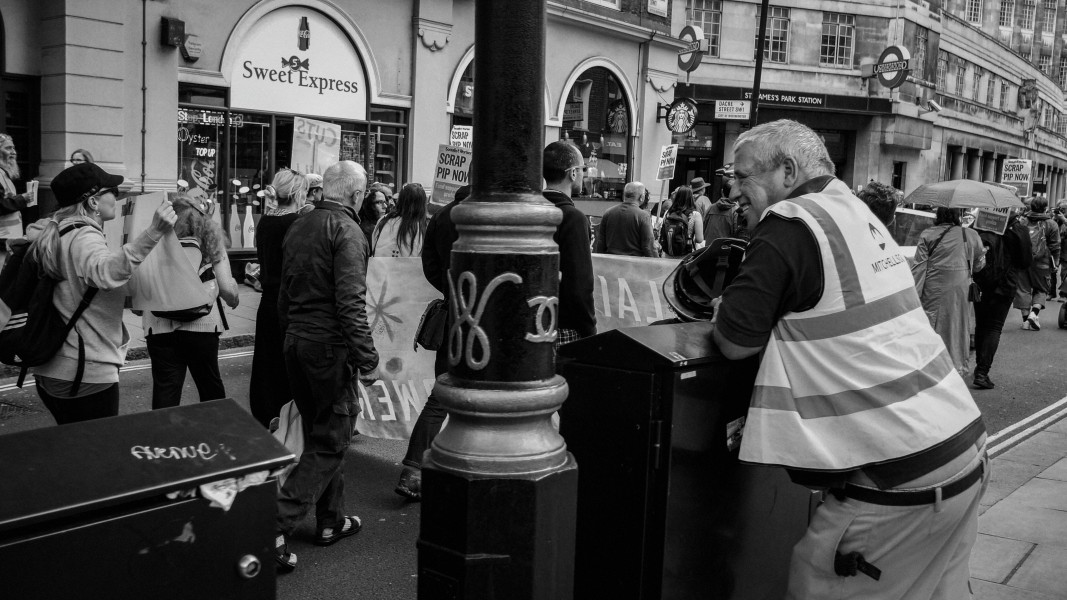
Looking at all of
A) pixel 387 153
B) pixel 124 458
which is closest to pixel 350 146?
pixel 387 153

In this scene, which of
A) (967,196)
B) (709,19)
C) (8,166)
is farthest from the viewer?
(709,19)

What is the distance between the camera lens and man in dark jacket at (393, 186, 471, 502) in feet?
17.5

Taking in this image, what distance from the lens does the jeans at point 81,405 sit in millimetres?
4469

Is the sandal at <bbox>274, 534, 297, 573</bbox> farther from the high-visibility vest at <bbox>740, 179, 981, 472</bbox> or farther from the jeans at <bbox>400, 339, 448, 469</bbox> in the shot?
the high-visibility vest at <bbox>740, 179, 981, 472</bbox>

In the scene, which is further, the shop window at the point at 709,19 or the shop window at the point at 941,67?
the shop window at the point at 941,67

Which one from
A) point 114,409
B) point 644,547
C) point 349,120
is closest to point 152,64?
point 349,120

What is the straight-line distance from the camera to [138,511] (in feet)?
5.87

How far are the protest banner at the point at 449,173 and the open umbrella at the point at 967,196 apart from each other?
4569 mm

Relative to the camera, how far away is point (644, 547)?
3.03m

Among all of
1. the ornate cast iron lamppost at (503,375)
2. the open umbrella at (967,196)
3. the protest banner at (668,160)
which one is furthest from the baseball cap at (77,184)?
the protest banner at (668,160)

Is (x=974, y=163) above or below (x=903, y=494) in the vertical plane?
above

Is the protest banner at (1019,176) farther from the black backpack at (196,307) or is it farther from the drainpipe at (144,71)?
the black backpack at (196,307)

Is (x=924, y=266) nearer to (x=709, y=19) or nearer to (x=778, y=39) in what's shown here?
(x=709, y=19)

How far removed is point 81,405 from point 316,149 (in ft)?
19.7
